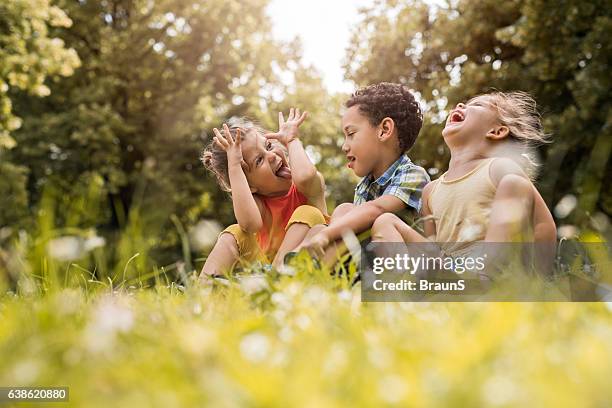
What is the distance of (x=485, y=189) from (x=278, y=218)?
1528 millimetres

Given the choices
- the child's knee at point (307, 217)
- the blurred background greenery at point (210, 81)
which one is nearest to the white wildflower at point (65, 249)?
the child's knee at point (307, 217)

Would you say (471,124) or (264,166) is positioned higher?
(471,124)

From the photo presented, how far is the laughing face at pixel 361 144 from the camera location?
13.6 feet

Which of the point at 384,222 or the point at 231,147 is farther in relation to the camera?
the point at 231,147

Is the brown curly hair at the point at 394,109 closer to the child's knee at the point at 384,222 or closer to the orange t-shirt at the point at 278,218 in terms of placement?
the orange t-shirt at the point at 278,218

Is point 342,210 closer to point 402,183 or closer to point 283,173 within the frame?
point 402,183

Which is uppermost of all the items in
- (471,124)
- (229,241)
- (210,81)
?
(471,124)

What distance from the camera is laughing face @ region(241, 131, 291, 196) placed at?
4.39 metres

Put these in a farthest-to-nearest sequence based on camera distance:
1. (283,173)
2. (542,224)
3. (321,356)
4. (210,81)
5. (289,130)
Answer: (210,81) → (283,173) → (289,130) → (542,224) → (321,356)

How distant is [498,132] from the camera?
3.68 m

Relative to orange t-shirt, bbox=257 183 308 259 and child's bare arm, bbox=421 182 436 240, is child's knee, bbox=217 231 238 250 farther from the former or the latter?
child's bare arm, bbox=421 182 436 240

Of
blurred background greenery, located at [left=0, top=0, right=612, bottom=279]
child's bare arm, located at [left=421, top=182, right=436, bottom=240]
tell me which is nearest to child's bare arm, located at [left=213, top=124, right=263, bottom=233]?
child's bare arm, located at [left=421, top=182, right=436, bottom=240]

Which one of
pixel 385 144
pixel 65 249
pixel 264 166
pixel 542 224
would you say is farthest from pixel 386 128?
pixel 65 249

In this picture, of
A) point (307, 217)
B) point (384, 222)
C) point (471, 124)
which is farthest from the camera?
point (307, 217)
